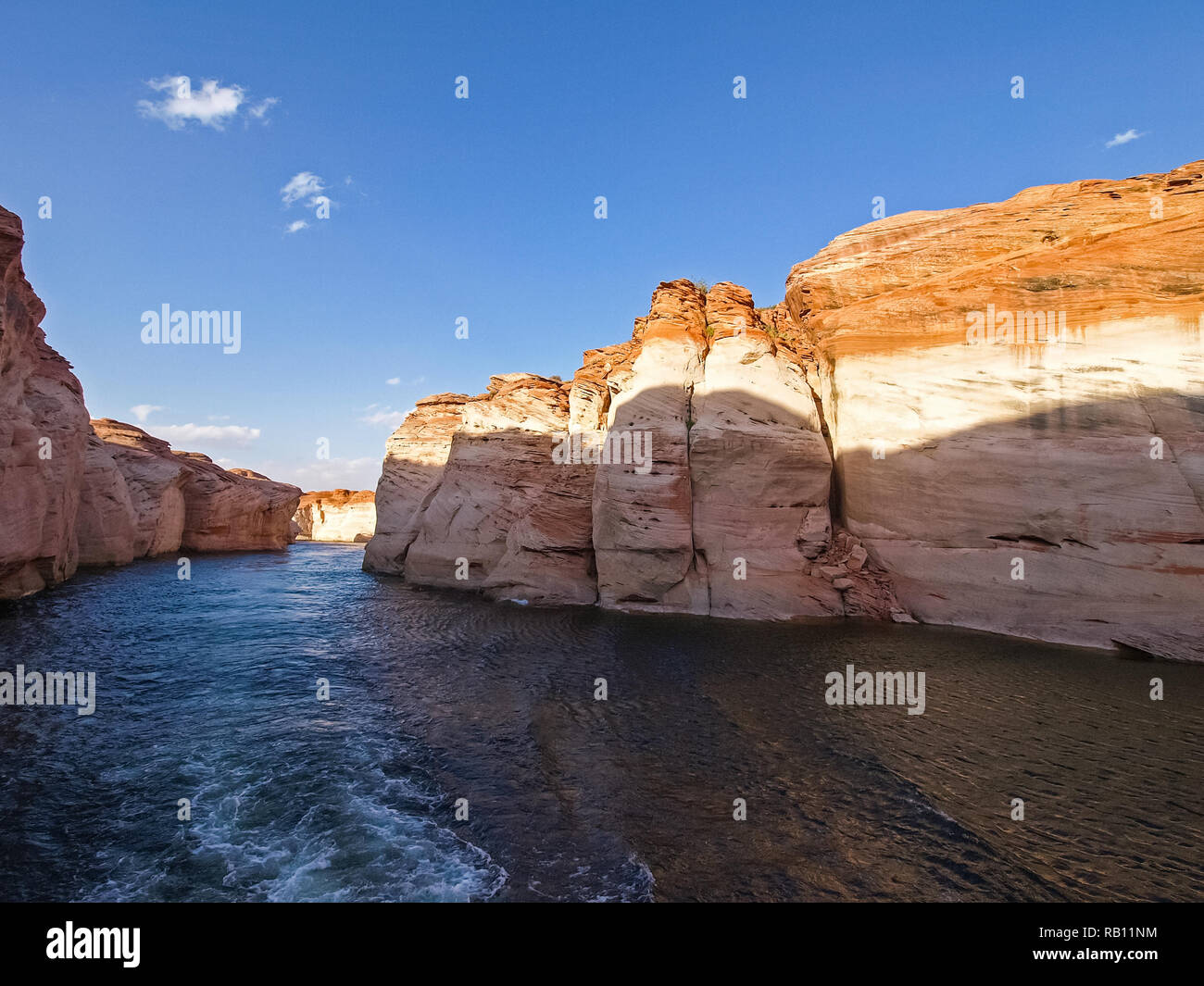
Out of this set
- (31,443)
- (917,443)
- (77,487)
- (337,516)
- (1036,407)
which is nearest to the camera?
(1036,407)

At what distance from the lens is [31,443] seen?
16.2 meters

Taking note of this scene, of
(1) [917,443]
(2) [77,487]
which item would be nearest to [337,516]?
(2) [77,487]

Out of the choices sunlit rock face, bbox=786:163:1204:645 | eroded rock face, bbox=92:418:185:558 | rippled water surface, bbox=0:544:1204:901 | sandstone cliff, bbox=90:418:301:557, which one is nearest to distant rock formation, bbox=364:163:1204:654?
sunlit rock face, bbox=786:163:1204:645

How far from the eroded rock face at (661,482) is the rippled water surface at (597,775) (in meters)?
4.69

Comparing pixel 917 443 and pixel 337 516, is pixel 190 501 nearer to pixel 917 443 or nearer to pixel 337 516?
pixel 337 516

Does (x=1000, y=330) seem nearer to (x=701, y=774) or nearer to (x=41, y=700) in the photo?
(x=701, y=774)

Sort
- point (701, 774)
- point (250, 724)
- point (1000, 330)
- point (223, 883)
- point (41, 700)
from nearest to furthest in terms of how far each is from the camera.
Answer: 1. point (223, 883)
2. point (701, 774)
3. point (250, 724)
4. point (41, 700)
5. point (1000, 330)

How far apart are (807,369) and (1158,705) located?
13.5 meters

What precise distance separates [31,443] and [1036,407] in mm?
28733

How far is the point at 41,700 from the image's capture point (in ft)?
30.0

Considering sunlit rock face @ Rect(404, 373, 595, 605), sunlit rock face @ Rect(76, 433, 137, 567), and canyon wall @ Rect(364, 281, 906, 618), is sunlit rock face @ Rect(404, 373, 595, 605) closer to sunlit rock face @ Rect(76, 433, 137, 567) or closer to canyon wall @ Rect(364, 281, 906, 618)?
canyon wall @ Rect(364, 281, 906, 618)

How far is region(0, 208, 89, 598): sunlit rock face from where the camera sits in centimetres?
1509
